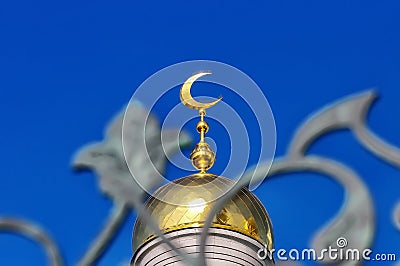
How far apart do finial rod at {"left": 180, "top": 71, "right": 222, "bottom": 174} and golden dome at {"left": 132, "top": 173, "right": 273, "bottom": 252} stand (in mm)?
501

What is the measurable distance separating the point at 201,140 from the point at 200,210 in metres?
1.62

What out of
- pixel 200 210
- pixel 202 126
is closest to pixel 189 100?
pixel 202 126

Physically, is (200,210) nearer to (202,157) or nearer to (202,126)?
(202,157)

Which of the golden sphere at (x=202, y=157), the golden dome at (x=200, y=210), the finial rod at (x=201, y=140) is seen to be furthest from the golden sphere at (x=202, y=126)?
the golden dome at (x=200, y=210)

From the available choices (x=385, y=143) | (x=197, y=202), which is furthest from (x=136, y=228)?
(x=385, y=143)

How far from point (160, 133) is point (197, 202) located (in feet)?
4.60

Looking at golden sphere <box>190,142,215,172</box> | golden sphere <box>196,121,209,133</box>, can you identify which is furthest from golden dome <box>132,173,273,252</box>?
golden sphere <box>196,121,209,133</box>

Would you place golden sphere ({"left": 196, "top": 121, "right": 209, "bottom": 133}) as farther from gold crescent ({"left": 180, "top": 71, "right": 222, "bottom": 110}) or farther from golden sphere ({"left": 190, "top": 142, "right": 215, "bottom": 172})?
gold crescent ({"left": 180, "top": 71, "right": 222, "bottom": 110})

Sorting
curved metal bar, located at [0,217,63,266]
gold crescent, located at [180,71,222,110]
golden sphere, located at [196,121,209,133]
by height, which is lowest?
curved metal bar, located at [0,217,63,266]

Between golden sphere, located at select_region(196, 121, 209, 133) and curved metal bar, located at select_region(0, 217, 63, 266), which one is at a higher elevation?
golden sphere, located at select_region(196, 121, 209, 133)

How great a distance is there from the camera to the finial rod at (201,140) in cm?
1333

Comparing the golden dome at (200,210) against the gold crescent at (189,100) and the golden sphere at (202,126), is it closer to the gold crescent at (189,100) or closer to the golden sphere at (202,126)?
the gold crescent at (189,100)

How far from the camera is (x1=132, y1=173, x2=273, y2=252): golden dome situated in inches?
496

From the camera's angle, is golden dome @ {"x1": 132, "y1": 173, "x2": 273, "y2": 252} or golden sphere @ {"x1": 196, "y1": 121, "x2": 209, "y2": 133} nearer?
golden dome @ {"x1": 132, "y1": 173, "x2": 273, "y2": 252}
